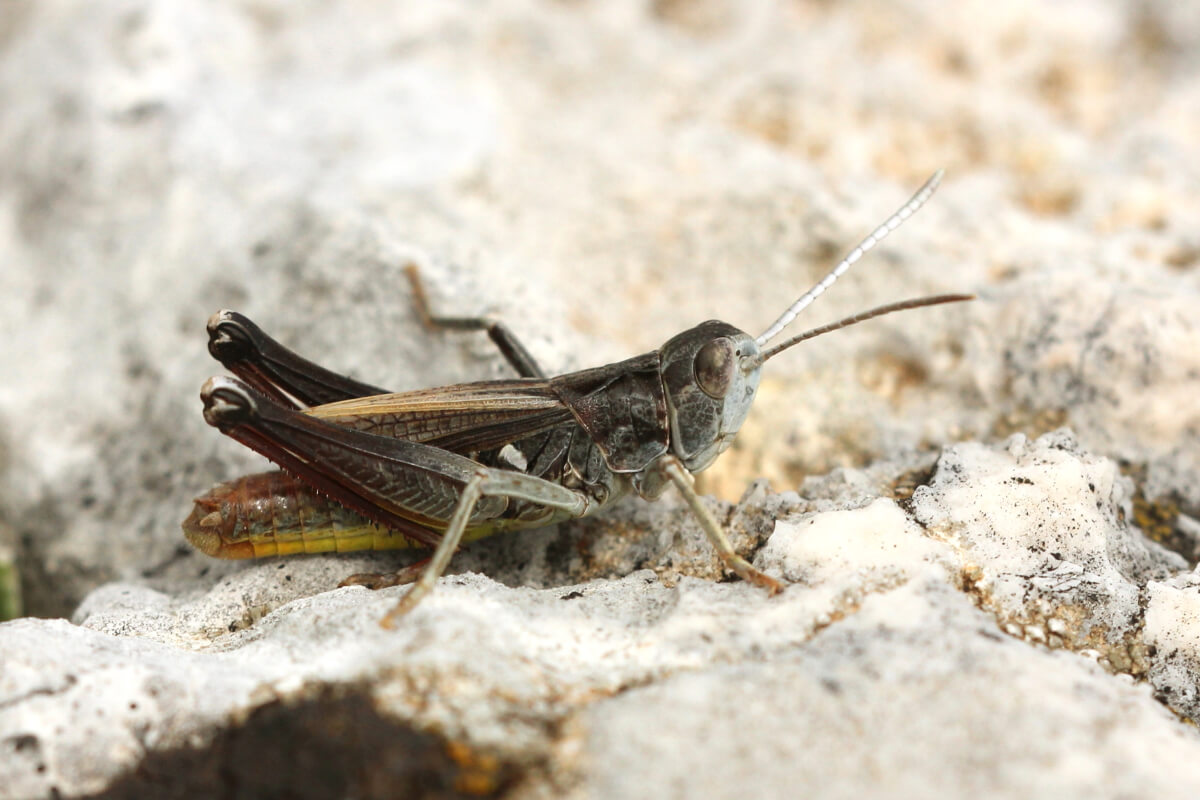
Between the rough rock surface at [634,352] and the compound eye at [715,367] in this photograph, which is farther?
the compound eye at [715,367]

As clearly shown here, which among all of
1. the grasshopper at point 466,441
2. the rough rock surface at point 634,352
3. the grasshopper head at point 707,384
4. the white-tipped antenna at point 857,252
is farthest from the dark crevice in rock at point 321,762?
the white-tipped antenna at point 857,252

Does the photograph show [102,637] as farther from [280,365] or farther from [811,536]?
[811,536]

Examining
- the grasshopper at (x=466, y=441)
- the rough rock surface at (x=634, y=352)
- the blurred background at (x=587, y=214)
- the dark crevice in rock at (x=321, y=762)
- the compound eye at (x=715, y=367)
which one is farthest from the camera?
the blurred background at (x=587, y=214)

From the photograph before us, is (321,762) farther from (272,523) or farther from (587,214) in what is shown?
(587,214)

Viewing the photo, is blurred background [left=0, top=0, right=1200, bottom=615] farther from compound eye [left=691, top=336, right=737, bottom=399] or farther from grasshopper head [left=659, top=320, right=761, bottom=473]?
compound eye [left=691, top=336, right=737, bottom=399]

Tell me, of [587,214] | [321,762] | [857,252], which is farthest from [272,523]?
[587,214]

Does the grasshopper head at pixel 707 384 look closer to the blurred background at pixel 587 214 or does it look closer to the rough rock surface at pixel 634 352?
the rough rock surface at pixel 634 352
